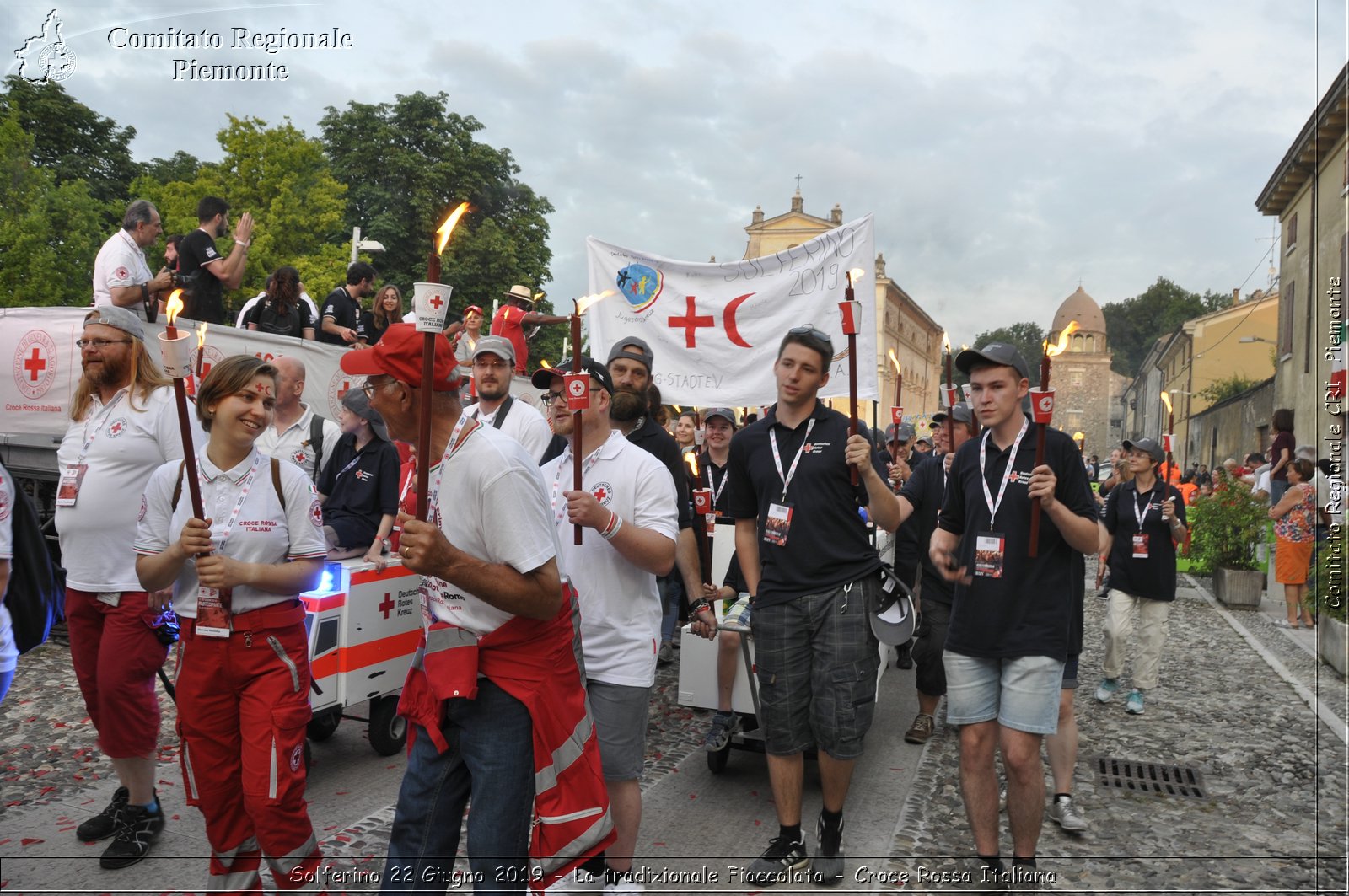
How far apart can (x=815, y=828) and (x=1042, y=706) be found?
1.47 metres

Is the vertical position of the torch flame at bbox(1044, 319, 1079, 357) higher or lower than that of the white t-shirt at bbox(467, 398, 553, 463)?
higher

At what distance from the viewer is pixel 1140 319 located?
4653 inches

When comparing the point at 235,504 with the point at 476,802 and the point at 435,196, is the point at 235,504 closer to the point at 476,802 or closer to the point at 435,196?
the point at 476,802

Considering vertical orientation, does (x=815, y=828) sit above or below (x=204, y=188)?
below

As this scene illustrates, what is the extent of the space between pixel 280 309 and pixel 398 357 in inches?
293

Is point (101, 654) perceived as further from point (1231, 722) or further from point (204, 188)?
point (204, 188)

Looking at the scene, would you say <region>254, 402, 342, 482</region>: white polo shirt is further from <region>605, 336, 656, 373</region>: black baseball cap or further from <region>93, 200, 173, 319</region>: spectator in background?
<region>605, 336, 656, 373</region>: black baseball cap

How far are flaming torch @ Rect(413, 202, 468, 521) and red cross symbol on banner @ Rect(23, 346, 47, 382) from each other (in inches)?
314

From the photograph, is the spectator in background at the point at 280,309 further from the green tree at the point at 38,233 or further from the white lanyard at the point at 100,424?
the green tree at the point at 38,233

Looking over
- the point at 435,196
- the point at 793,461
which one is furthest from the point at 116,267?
the point at 435,196

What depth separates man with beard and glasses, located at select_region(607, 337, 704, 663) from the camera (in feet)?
14.6

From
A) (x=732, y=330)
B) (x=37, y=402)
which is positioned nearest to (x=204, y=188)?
(x=37, y=402)

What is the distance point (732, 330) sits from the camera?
25.1 ft

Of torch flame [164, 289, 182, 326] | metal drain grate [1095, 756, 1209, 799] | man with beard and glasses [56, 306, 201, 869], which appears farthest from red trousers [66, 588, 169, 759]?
metal drain grate [1095, 756, 1209, 799]
